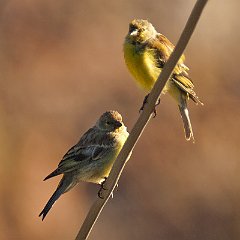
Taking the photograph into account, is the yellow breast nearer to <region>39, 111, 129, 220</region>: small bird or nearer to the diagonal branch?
<region>39, 111, 129, 220</region>: small bird

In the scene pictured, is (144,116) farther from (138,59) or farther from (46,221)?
(46,221)

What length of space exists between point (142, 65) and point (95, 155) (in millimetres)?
711

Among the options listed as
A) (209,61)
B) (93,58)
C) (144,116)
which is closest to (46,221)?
(93,58)

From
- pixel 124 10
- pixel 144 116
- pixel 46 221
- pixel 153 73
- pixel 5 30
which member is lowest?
pixel 46 221

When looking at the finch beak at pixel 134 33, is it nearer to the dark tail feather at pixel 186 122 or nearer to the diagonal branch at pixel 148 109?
the dark tail feather at pixel 186 122

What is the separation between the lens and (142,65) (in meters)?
5.29

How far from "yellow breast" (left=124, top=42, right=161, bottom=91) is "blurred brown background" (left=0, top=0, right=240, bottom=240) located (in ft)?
Result: 22.2

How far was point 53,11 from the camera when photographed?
17.6 metres

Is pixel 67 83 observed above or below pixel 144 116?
below

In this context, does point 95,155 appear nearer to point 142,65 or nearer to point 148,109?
point 142,65

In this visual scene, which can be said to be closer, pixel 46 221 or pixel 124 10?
pixel 46 221

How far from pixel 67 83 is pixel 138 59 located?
10.1 metres

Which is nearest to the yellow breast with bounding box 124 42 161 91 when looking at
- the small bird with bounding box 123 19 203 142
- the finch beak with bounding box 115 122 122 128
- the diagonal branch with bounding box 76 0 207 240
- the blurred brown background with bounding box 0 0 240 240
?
the small bird with bounding box 123 19 203 142

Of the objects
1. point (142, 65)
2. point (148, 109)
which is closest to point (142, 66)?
point (142, 65)
